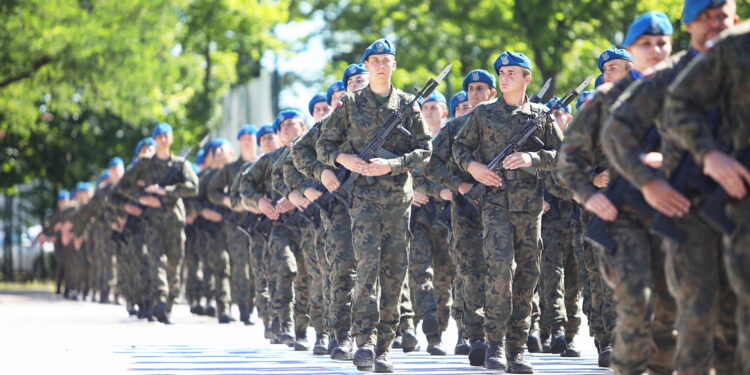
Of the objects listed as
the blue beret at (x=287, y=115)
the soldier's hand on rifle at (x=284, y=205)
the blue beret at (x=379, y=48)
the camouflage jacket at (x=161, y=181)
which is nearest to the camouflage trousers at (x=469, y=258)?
the blue beret at (x=379, y=48)

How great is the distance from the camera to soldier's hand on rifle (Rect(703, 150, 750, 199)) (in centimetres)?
602

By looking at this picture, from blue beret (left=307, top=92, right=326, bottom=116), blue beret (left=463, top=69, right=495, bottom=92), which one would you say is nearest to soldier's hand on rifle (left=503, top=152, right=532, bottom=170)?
blue beret (left=463, top=69, right=495, bottom=92)

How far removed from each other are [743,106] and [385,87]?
458 cm

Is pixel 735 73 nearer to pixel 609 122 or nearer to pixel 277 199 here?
pixel 609 122

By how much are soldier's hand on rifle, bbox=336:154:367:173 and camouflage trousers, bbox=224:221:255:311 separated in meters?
6.99

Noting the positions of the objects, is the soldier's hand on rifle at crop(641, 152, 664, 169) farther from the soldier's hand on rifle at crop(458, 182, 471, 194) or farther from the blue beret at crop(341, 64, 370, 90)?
the blue beret at crop(341, 64, 370, 90)

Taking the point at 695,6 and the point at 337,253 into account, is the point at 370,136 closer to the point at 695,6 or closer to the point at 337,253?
the point at 337,253

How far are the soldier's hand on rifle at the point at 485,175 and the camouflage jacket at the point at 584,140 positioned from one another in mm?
2641

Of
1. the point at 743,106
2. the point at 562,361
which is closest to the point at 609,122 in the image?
the point at 743,106

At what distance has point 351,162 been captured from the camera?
10.2 meters

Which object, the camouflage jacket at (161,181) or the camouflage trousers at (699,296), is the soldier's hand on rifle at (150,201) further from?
the camouflage trousers at (699,296)

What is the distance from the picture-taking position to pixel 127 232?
735 inches

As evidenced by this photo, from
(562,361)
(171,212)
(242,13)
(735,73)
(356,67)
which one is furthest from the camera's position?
(242,13)

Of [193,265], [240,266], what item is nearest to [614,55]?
[240,266]
